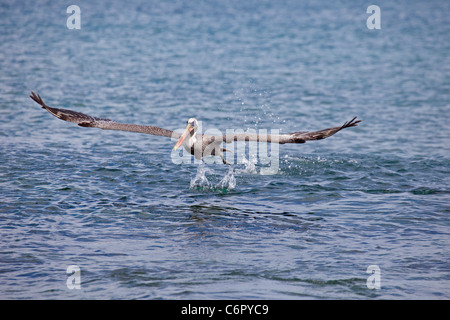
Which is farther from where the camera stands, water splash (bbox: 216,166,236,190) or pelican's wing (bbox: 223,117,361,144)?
water splash (bbox: 216,166,236,190)

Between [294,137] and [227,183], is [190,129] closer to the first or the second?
[227,183]

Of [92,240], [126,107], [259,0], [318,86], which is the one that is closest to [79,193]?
[92,240]

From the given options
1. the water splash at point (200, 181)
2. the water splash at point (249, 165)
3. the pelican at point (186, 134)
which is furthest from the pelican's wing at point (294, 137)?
the water splash at point (249, 165)

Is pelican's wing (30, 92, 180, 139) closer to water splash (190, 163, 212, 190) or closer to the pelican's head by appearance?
the pelican's head

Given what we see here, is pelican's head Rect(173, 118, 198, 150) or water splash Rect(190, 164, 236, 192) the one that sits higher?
pelican's head Rect(173, 118, 198, 150)

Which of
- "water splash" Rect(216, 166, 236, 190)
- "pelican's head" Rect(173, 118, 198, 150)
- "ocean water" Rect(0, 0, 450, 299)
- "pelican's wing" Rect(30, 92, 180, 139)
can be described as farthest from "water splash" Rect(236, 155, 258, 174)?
"pelican's wing" Rect(30, 92, 180, 139)

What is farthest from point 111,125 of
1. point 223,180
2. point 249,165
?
point 249,165

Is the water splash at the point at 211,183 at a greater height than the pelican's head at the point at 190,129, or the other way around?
the pelican's head at the point at 190,129

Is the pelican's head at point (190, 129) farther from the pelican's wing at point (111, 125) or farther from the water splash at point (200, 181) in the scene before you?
the water splash at point (200, 181)

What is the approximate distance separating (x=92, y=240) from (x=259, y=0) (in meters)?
54.8

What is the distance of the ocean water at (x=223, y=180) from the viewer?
11.8 metres

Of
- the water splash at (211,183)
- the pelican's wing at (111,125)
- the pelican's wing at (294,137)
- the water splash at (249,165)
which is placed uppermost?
the pelican's wing at (111,125)

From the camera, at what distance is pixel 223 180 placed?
1727cm

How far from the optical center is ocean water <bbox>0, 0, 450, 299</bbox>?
11.8 m
